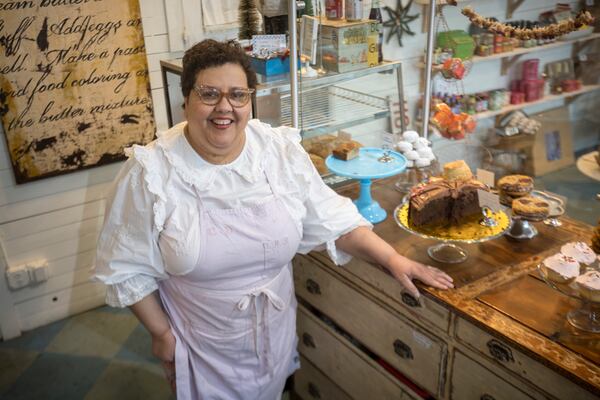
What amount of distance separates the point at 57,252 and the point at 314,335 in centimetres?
171

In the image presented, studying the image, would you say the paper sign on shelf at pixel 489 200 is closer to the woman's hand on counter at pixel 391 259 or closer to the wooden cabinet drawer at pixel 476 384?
the woman's hand on counter at pixel 391 259

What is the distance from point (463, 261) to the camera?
1.75 m

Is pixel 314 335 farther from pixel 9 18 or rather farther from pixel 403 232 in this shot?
pixel 9 18

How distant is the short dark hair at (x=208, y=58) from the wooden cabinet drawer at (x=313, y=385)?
1.27m

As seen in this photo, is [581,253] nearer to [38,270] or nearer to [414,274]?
[414,274]

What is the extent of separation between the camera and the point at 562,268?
1431 millimetres

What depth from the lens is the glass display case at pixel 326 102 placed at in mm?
2307

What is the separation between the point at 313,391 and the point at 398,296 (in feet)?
2.74

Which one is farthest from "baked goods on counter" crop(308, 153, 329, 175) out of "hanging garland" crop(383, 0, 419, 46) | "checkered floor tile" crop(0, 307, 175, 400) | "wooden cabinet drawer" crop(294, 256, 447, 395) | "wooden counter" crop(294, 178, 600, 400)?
"hanging garland" crop(383, 0, 419, 46)

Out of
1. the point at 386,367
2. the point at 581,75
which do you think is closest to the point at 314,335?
the point at 386,367

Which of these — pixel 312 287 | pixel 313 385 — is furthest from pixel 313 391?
pixel 312 287

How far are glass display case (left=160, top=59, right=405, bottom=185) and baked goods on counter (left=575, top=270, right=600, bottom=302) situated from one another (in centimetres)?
107

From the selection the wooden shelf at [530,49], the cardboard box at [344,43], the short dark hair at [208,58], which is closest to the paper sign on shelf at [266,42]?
the cardboard box at [344,43]

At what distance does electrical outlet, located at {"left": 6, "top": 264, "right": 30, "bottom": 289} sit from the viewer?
300 centimetres
